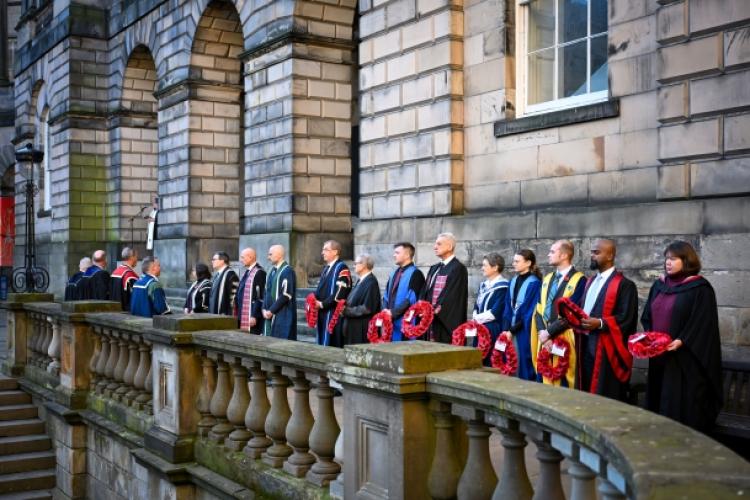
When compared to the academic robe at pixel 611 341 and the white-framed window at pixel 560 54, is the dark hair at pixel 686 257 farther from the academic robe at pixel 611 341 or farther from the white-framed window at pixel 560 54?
the white-framed window at pixel 560 54

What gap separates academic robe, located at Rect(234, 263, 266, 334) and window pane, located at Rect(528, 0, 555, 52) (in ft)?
13.9

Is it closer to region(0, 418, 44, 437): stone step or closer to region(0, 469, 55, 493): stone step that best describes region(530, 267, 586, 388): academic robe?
region(0, 469, 55, 493): stone step

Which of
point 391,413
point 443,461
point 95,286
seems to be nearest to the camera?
point 443,461

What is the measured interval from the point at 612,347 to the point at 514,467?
10.8ft

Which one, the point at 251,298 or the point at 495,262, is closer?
the point at 495,262

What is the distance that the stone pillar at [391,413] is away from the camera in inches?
154

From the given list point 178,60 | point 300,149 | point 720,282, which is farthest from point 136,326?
point 178,60

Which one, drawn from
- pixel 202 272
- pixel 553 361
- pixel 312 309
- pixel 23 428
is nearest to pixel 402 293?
pixel 312 309

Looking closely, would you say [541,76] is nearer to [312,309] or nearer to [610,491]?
[312,309]

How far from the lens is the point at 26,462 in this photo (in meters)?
9.75

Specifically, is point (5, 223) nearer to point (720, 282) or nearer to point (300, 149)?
point (300, 149)

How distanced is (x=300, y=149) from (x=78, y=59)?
37.8ft

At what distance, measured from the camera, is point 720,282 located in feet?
24.6

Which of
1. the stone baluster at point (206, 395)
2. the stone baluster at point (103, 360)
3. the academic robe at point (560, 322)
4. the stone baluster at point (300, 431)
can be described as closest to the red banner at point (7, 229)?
the stone baluster at point (103, 360)
